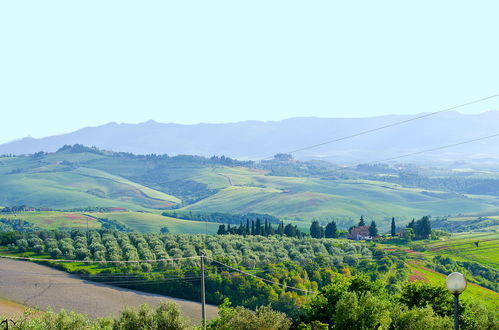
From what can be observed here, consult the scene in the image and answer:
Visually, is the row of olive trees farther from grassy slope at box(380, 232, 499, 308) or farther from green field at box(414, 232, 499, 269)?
green field at box(414, 232, 499, 269)

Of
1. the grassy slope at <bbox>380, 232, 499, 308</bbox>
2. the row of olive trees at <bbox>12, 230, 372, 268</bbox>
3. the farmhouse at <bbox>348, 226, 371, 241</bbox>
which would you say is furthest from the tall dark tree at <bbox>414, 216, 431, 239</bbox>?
the row of olive trees at <bbox>12, 230, 372, 268</bbox>

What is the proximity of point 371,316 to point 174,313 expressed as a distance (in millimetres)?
15614

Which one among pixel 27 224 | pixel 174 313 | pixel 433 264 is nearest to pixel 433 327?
pixel 174 313

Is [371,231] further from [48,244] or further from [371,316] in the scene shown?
[371,316]

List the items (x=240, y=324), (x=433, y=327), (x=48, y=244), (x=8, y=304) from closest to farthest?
(x=433, y=327), (x=240, y=324), (x=8, y=304), (x=48, y=244)

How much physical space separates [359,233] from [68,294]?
8349 cm

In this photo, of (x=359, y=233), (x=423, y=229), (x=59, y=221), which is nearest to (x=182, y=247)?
(x=359, y=233)

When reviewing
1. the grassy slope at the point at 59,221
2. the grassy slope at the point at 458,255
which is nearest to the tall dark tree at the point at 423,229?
the grassy slope at the point at 458,255

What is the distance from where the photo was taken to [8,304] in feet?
233

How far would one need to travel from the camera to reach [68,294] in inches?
3000

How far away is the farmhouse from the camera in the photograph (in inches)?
5567

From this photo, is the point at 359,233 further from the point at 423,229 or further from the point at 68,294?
the point at 68,294

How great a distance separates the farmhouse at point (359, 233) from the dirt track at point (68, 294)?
69.1 metres

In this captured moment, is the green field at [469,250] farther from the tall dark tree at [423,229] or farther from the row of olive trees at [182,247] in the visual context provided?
the row of olive trees at [182,247]
